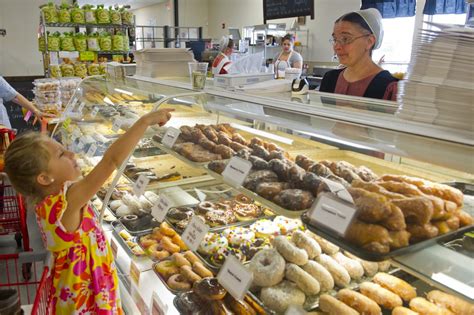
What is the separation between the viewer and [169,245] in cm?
233

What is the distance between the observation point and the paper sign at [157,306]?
197 cm

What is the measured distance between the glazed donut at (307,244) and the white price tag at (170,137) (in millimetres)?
850

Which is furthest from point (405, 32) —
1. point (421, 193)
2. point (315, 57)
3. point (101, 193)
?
point (421, 193)

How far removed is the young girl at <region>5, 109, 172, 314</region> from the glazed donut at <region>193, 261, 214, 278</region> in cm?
40

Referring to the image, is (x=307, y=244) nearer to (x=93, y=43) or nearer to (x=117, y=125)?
(x=117, y=125)

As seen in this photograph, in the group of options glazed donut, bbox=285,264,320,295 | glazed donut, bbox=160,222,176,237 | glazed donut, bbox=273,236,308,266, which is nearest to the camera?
glazed donut, bbox=285,264,320,295

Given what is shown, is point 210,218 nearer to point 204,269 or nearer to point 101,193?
point 204,269

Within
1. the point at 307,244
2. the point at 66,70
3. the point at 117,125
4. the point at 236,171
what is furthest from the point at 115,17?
the point at 307,244

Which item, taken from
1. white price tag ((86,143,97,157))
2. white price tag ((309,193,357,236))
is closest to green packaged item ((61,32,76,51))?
white price tag ((86,143,97,157))

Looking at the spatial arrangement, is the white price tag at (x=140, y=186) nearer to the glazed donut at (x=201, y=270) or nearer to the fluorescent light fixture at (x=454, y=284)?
the glazed donut at (x=201, y=270)

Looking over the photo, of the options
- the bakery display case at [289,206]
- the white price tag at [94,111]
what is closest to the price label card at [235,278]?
the bakery display case at [289,206]

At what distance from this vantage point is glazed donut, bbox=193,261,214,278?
6.68 ft

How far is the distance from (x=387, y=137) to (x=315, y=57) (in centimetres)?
1058

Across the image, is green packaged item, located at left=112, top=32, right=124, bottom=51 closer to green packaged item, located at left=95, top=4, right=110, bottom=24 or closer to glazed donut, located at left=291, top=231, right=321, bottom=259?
green packaged item, located at left=95, top=4, right=110, bottom=24
